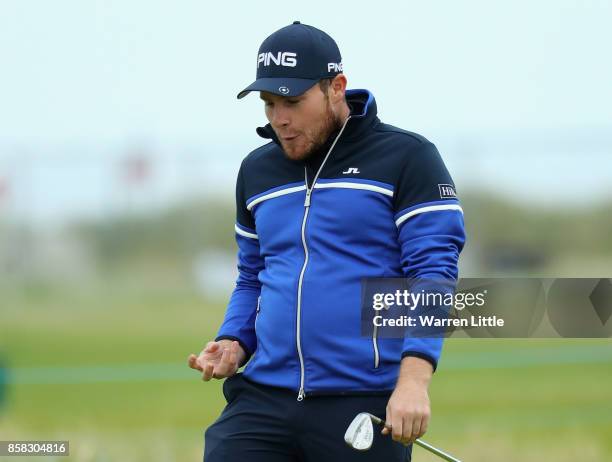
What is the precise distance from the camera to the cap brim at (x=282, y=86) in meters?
3.77

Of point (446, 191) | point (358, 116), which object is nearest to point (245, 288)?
point (358, 116)

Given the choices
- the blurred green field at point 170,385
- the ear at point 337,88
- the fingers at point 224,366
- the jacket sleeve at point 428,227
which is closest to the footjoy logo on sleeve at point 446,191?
the jacket sleeve at point 428,227

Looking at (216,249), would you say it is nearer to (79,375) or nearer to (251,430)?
(79,375)

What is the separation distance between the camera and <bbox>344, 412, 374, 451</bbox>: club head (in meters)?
3.41

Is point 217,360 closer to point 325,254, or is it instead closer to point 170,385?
point 325,254

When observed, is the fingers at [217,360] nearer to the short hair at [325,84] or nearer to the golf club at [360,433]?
the golf club at [360,433]

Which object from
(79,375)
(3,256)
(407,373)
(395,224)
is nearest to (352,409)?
(407,373)

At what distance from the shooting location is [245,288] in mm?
4172

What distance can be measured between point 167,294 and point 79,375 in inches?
281

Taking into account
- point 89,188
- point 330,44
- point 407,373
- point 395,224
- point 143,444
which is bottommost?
point 143,444

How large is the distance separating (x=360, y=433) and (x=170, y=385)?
914cm

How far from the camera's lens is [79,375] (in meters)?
13.1

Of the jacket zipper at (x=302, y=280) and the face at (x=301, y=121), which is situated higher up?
the face at (x=301, y=121)

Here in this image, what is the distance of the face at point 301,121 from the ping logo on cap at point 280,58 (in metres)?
0.10
